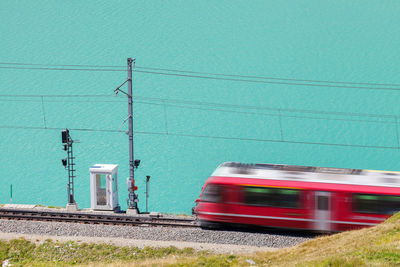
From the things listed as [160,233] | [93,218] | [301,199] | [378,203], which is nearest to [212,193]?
[301,199]

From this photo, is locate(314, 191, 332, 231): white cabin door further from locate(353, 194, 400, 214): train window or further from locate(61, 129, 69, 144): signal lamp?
locate(61, 129, 69, 144): signal lamp

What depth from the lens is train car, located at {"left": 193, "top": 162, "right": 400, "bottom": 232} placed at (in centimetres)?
1919

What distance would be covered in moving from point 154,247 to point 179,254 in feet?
3.69

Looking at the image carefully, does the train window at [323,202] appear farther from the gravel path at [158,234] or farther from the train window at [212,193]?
the train window at [212,193]

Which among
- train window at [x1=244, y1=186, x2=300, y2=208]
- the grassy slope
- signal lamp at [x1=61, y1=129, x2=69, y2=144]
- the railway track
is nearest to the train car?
train window at [x1=244, y1=186, x2=300, y2=208]

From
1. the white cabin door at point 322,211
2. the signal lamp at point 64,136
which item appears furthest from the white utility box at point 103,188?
the white cabin door at point 322,211

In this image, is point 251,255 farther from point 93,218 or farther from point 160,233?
point 93,218

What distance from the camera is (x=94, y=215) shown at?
24.2 metres

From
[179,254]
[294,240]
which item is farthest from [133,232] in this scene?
[294,240]

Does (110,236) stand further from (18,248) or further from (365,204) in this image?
(365,204)

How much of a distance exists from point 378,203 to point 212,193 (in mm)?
5859

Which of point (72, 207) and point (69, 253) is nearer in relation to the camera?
point (69, 253)

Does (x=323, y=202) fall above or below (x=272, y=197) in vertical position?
below

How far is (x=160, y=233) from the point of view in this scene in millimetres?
21938
